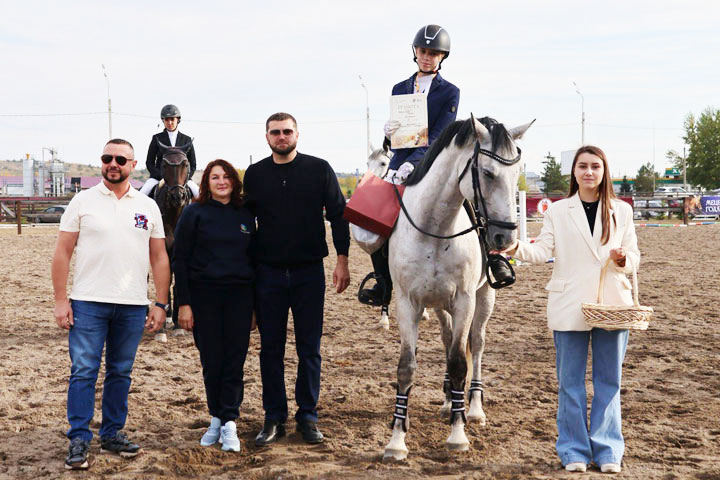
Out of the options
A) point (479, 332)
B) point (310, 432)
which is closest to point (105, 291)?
point (310, 432)

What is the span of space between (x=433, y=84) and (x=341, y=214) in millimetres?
1235

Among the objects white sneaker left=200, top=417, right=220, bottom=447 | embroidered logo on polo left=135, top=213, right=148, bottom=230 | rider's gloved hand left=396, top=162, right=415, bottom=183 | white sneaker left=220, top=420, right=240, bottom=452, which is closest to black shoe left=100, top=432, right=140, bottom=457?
white sneaker left=200, top=417, right=220, bottom=447

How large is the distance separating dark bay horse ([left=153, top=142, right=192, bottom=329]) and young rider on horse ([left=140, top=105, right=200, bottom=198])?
264 millimetres

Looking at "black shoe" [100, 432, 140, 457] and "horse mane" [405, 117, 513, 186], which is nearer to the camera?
Result: "horse mane" [405, 117, 513, 186]

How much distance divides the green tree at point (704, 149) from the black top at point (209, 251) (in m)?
51.5

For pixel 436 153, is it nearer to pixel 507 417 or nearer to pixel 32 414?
pixel 507 417

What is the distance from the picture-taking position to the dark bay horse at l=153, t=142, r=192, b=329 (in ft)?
25.3

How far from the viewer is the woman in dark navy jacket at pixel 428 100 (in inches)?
188

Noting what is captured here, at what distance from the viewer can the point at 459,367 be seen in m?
4.39

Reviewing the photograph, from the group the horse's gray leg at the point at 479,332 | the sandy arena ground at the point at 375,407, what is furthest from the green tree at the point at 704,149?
the horse's gray leg at the point at 479,332

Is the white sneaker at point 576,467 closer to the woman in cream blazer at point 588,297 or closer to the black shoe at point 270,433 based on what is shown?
the woman in cream blazer at point 588,297

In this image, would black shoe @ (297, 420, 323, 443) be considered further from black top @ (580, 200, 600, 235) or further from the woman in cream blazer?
black top @ (580, 200, 600, 235)

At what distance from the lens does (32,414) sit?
483 centimetres

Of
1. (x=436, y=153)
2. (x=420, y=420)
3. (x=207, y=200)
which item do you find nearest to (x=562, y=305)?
(x=436, y=153)
